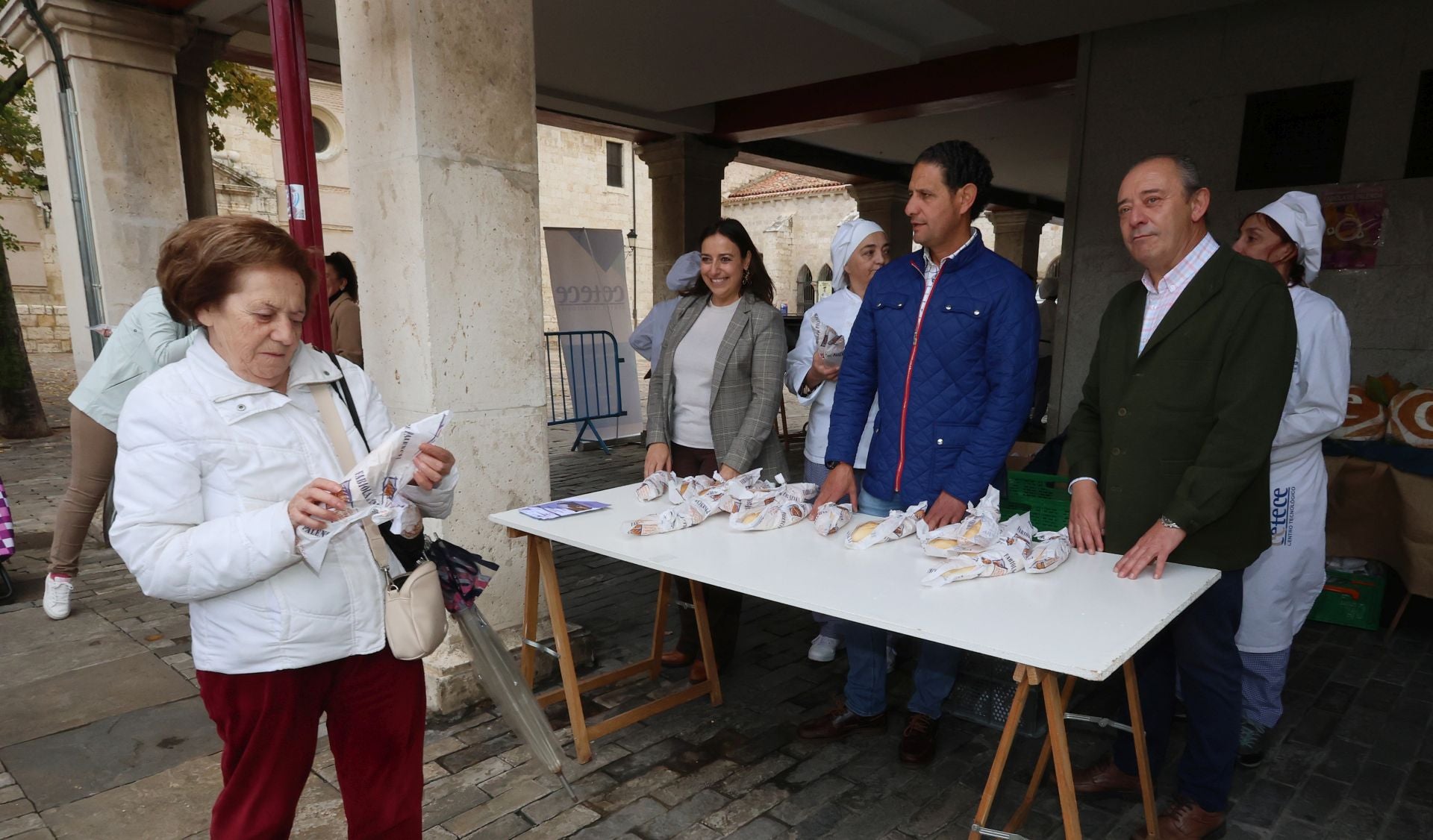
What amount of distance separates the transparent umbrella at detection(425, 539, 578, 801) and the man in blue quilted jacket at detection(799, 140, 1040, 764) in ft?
4.04

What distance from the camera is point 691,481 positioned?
9.77 feet

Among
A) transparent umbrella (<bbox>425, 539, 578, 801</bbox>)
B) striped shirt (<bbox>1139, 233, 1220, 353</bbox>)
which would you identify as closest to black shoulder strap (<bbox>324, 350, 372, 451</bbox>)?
transparent umbrella (<bbox>425, 539, 578, 801</bbox>)

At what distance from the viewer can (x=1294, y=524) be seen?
289 centimetres

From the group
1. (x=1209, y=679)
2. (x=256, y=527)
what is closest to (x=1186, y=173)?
(x=1209, y=679)

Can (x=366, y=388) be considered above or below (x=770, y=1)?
below

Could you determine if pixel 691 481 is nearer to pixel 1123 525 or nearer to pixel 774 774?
pixel 774 774

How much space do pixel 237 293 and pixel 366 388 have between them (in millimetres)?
397

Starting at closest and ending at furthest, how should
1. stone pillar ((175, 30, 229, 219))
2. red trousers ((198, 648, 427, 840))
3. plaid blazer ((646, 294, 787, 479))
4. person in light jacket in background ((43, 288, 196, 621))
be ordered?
red trousers ((198, 648, 427, 840))
plaid blazer ((646, 294, 787, 479))
person in light jacket in background ((43, 288, 196, 621))
stone pillar ((175, 30, 229, 219))

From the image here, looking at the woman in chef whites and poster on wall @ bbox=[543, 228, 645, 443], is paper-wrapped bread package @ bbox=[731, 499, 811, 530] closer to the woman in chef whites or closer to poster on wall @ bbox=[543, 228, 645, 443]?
the woman in chef whites

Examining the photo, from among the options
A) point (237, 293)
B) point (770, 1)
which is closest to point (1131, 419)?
point (237, 293)

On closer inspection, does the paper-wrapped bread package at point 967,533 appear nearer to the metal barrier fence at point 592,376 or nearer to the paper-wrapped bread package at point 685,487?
the paper-wrapped bread package at point 685,487

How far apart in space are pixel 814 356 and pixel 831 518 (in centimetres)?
102

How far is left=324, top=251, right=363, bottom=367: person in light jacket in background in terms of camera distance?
5.37m

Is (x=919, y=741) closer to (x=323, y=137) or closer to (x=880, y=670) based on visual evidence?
(x=880, y=670)
